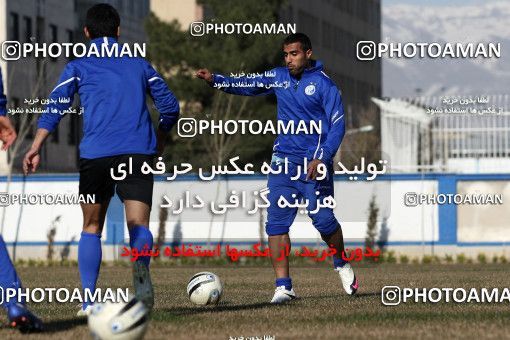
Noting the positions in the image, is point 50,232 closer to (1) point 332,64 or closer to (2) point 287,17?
(2) point 287,17

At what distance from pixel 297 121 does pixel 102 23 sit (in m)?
2.71

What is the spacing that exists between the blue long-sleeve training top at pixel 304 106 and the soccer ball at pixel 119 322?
4278 millimetres

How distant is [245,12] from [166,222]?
12.1 m

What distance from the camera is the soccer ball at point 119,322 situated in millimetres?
9008

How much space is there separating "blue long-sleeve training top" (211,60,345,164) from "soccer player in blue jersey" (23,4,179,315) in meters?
2.06

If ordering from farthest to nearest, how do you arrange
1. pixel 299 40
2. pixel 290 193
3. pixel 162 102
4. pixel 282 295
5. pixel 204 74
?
pixel 290 193, pixel 282 295, pixel 299 40, pixel 204 74, pixel 162 102

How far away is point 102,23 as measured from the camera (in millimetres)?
11211

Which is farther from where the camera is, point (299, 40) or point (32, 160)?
point (299, 40)

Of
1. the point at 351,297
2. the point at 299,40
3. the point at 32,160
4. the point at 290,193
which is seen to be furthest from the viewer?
the point at 351,297

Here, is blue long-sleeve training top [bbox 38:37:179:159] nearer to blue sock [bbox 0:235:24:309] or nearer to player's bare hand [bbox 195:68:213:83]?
player's bare hand [bbox 195:68:213:83]

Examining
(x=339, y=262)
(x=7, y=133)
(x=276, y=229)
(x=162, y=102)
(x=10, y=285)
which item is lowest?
(x=339, y=262)
